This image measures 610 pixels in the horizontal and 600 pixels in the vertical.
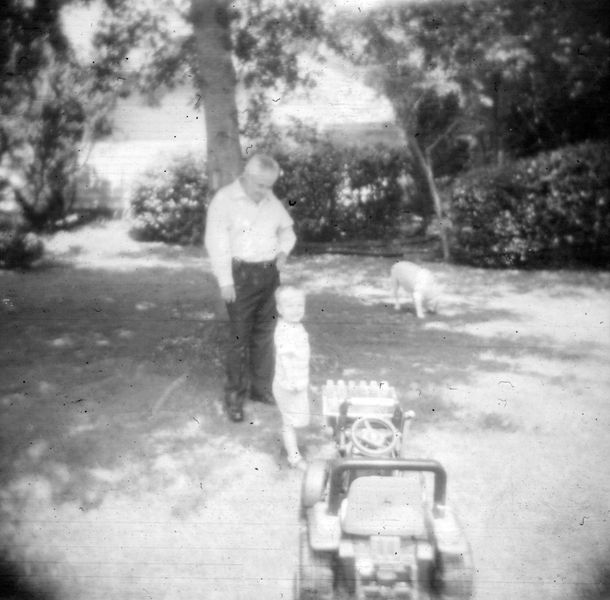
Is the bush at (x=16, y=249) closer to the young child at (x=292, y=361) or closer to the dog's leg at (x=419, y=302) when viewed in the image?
the dog's leg at (x=419, y=302)

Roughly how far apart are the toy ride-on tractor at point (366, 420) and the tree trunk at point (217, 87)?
2805 mm

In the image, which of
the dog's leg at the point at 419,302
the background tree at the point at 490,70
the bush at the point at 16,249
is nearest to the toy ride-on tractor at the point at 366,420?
the dog's leg at the point at 419,302

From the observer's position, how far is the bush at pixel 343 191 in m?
12.3

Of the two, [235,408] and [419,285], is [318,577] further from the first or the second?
[419,285]

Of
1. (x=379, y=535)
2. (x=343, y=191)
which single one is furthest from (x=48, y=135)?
(x=379, y=535)

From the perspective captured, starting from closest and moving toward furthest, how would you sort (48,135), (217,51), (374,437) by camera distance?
(374,437) → (217,51) → (48,135)

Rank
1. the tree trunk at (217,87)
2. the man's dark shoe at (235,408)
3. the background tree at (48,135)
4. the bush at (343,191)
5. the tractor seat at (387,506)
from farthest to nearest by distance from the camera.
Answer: the background tree at (48,135), the bush at (343,191), the tree trunk at (217,87), the man's dark shoe at (235,408), the tractor seat at (387,506)

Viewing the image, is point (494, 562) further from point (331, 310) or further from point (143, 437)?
point (331, 310)

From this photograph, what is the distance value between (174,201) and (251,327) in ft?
28.1

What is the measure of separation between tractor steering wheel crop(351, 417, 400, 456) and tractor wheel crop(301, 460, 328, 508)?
8.4 inches

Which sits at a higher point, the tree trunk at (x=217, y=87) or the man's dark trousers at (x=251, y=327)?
the tree trunk at (x=217, y=87)

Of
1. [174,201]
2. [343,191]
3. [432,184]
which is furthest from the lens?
[174,201]

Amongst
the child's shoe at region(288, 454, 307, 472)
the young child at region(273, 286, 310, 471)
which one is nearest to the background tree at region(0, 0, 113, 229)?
the young child at region(273, 286, 310, 471)

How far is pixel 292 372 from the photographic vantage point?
4.01m
